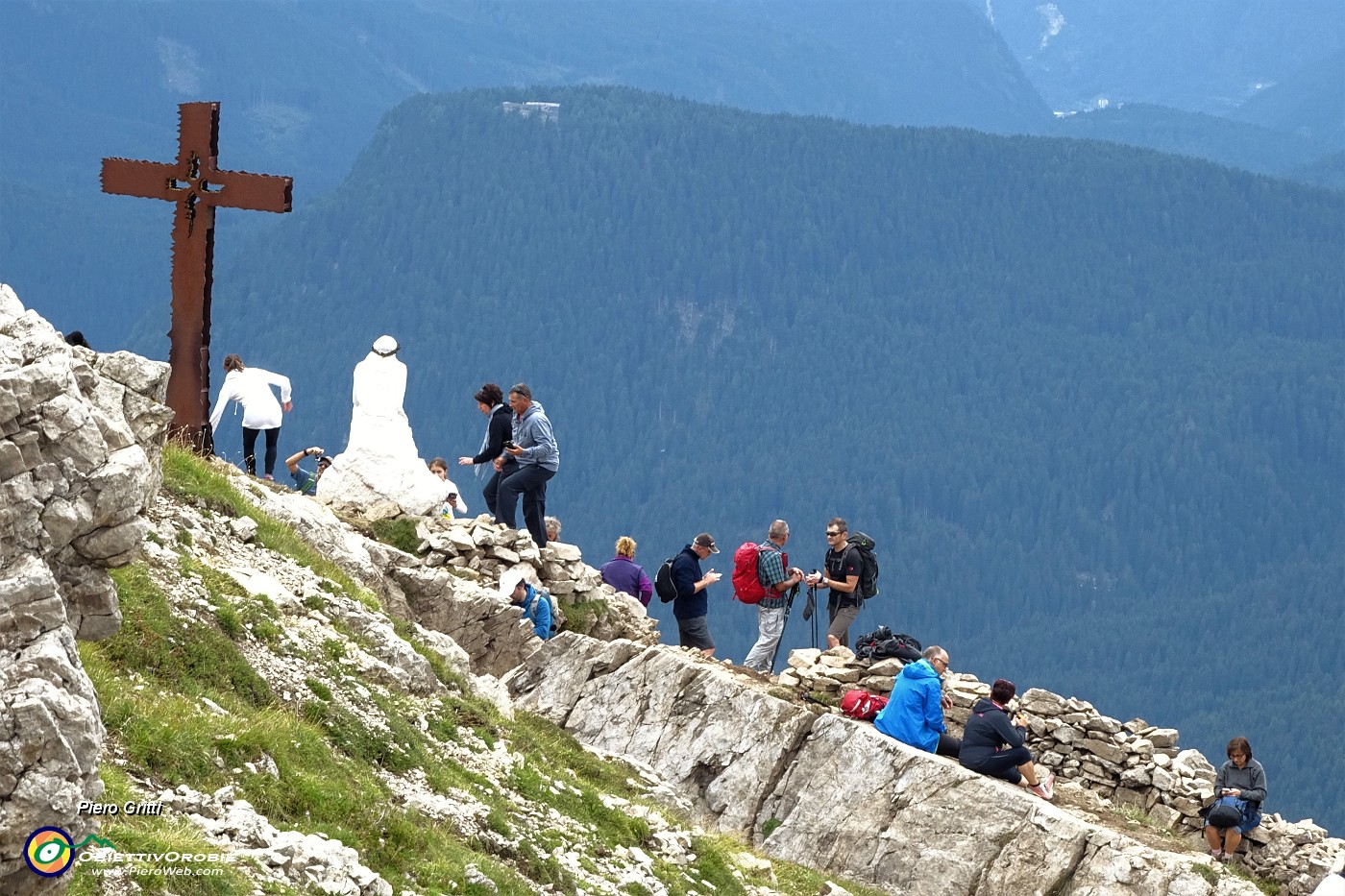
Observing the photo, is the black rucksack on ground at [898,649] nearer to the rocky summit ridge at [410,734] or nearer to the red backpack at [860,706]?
Result: the rocky summit ridge at [410,734]

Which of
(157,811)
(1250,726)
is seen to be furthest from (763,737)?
(1250,726)

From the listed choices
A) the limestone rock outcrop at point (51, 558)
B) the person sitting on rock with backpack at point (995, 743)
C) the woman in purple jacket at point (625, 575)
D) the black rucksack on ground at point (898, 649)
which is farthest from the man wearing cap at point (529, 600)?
the limestone rock outcrop at point (51, 558)

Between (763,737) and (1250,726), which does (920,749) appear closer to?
(763,737)

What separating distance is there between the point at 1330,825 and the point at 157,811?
160184 mm

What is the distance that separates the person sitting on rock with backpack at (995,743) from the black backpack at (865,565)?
2.93 meters

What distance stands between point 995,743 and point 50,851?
13.8 m

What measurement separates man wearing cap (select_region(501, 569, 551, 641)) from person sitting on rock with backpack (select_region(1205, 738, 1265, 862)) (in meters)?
7.93

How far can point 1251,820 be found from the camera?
2283cm

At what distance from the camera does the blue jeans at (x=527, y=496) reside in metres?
24.8

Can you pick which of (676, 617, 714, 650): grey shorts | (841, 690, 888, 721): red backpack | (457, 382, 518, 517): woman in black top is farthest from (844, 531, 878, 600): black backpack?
(457, 382, 518, 517): woman in black top

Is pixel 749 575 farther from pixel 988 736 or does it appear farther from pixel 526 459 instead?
pixel 988 736

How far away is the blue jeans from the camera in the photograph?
24.8 meters

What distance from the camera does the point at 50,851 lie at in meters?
9.77

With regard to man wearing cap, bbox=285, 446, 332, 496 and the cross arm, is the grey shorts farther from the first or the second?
the cross arm
